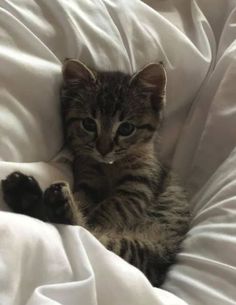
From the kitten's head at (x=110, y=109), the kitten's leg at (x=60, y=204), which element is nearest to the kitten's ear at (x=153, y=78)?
the kitten's head at (x=110, y=109)

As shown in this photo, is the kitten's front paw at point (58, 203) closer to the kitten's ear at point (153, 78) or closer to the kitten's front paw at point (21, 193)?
the kitten's front paw at point (21, 193)

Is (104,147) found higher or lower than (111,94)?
lower

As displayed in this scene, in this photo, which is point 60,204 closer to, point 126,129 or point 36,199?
point 36,199

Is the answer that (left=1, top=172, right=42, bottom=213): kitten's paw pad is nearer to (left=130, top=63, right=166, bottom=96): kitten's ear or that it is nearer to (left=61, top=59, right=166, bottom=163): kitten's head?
(left=61, top=59, right=166, bottom=163): kitten's head

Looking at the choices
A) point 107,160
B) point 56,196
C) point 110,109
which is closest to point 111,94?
point 110,109

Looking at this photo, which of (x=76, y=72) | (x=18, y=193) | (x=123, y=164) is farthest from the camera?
(x=123, y=164)
